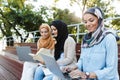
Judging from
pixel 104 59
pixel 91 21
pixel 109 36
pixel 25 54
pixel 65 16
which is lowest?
pixel 65 16

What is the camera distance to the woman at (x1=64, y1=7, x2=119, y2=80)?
199 centimetres

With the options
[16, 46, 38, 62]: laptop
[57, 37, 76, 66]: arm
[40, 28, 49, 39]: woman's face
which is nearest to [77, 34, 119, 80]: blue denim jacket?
[57, 37, 76, 66]: arm

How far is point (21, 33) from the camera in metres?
14.5

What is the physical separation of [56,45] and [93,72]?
4.98 ft

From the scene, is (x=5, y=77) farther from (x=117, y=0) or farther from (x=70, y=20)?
(x=117, y=0)

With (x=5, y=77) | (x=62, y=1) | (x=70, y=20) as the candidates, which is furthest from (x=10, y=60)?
(x=62, y=1)

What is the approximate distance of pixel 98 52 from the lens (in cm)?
204

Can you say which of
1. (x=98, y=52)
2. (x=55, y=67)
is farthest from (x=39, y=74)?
(x=98, y=52)

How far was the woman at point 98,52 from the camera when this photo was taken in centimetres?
199

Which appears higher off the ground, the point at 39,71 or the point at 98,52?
the point at 98,52

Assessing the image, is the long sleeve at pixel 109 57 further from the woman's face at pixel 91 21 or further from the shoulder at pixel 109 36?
the woman's face at pixel 91 21

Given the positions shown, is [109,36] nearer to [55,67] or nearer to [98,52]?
[98,52]

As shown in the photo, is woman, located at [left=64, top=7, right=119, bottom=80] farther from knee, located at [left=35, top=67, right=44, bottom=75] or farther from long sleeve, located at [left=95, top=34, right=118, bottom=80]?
knee, located at [left=35, top=67, right=44, bottom=75]

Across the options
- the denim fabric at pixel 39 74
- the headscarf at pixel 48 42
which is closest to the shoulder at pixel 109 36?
the denim fabric at pixel 39 74
